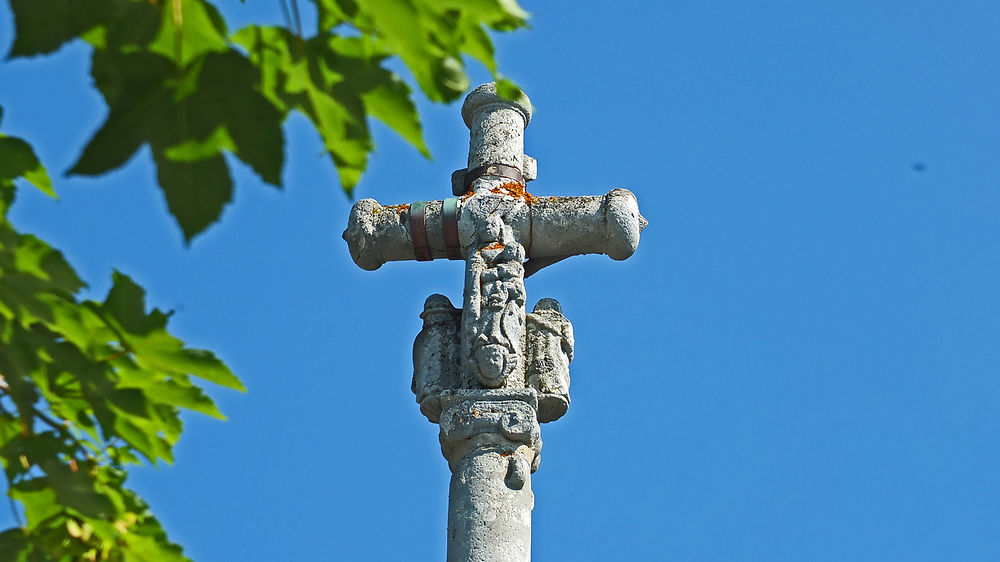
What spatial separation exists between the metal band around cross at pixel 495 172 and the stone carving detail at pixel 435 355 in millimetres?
728

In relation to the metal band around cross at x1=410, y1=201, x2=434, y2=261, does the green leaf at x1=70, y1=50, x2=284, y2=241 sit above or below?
below

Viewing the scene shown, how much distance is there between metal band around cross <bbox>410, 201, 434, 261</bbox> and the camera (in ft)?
21.1

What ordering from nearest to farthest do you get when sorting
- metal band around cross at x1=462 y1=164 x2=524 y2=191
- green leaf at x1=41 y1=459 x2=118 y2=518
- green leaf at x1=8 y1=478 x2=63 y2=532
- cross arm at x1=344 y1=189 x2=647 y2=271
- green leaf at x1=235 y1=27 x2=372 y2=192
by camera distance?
green leaf at x1=235 y1=27 x2=372 y2=192
green leaf at x1=41 y1=459 x2=118 y2=518
green leaf at x1=8 y1=478 x2=63 y2=532
cross arm at x1=344 y1=189 x2=647 y2=271
metal band around cross at x1=462 y1=164 x2=524 y2=191

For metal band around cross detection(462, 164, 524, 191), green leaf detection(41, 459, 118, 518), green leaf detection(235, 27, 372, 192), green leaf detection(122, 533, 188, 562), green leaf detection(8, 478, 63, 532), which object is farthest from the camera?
metal band around cross detection(462, 164, 524, 191)

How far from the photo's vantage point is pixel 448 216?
6402 millimetres

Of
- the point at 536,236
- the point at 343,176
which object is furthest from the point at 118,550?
the point at 536,236

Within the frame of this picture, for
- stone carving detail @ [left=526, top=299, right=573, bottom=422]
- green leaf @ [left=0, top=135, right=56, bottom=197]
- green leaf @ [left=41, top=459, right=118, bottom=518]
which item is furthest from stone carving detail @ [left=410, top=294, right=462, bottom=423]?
green leaf @ [left=0, top=135, right=56, bottom=197]

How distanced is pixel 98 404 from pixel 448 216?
13.9 feet

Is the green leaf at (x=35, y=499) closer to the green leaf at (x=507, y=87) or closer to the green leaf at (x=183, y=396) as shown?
the green leaf at (x=183, y=396)

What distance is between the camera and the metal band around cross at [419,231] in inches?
253

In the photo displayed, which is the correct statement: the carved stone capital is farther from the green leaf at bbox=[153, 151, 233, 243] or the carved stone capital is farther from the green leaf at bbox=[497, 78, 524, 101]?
the green leaf at bbox=[153, 151, 233, 243]

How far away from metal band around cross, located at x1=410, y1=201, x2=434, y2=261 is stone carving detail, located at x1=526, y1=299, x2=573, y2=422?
2.09 ft

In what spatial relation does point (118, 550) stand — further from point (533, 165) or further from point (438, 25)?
point (533, 165)

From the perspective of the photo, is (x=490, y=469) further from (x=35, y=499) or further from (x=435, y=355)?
(x=35, y=499)
